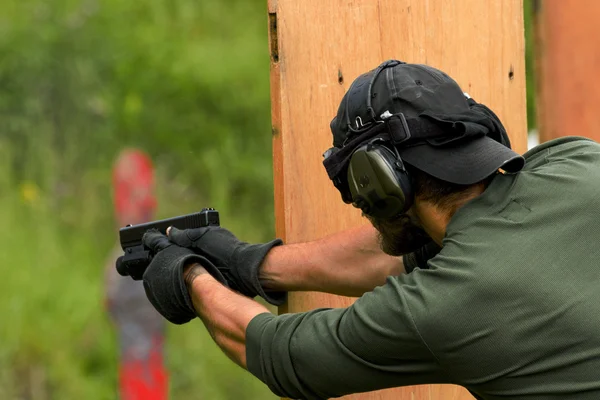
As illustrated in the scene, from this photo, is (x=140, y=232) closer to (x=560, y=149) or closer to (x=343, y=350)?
(x=343, y=350)

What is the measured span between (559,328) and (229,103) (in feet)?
14.2

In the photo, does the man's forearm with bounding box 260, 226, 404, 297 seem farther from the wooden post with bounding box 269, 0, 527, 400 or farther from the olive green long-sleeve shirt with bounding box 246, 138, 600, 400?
the olive green long-sleeve shirt with bounding box 246, 138, 600, 400

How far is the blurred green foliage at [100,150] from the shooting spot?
5.12 metres

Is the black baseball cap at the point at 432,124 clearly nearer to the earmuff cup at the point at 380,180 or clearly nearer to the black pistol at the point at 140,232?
the earmuff cup at the point at 380,180

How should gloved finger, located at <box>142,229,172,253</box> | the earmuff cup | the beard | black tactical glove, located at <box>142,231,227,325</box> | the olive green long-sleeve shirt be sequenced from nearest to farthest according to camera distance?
the olive green long-sleeve shirt < the earmuff cup < the beard < black tactical glove, located at <box>142,231,227,325</box> < gloved finger, located at <box>142,229,172,253</box>

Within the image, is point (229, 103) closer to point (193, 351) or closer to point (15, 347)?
point (193, 351)

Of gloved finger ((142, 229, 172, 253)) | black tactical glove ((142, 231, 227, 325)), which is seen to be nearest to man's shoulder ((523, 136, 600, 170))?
black tactical glove ((142, 231, 227, 325))

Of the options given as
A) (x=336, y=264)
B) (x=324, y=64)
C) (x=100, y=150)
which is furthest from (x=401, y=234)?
(x=100, y=150)

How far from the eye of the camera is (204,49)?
5895 millimetres

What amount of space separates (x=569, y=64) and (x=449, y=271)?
3.34 feet

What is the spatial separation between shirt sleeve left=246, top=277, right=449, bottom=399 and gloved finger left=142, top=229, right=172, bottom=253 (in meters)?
0.56

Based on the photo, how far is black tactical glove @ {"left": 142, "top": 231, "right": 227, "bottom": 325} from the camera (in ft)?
7.41

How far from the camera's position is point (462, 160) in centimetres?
192

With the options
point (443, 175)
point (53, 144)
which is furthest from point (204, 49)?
point (443, 175)
